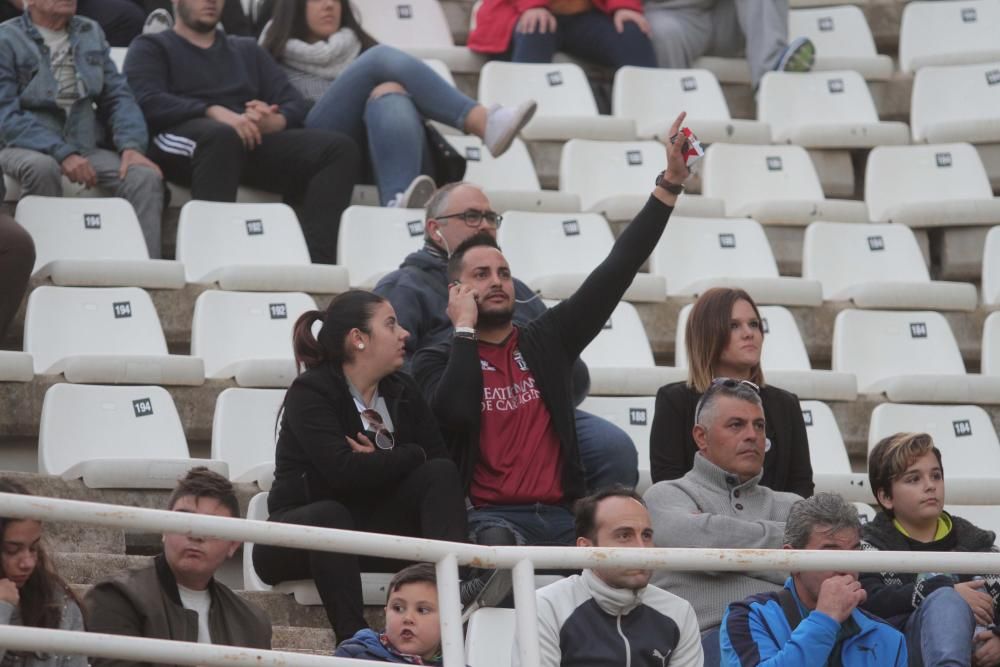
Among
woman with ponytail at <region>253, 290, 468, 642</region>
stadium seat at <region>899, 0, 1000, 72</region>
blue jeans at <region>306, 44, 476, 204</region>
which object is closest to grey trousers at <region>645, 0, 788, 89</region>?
stadium seat at <region>899, 0, 1000, 72</region>

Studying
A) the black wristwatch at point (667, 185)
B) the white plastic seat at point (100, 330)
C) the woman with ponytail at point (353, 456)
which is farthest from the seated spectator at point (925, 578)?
the white plastic seat at point (100, 330)

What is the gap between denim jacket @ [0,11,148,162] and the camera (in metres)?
7.05

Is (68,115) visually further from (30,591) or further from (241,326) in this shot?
(30,591)

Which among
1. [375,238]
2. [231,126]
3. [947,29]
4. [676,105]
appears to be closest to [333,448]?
[375,238]

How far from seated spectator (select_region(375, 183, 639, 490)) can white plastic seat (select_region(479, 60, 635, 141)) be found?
2230mm

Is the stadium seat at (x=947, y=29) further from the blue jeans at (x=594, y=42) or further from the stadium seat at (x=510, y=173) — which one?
the stadium seat at (x=510, y=173)

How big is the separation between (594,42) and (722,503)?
4.17m

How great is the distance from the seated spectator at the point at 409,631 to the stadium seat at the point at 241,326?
187cm

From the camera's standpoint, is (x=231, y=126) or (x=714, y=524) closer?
(x=714, y=524)

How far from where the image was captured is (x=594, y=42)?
29.5 ft

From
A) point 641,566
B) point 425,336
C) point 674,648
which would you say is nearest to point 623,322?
point 425,336

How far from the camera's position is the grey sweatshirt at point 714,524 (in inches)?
194

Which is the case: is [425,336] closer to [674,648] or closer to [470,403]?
[470,403]

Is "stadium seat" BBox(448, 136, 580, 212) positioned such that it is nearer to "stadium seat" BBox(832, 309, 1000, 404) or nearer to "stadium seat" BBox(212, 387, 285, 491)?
"stadium seat" BBox(832, 309, 1000, 404)
